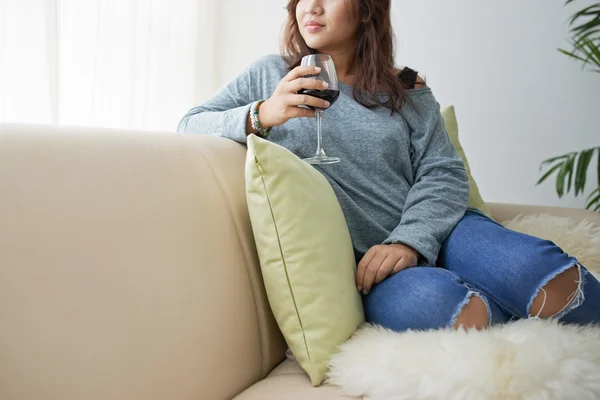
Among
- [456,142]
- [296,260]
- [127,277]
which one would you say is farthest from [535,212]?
[127,277]

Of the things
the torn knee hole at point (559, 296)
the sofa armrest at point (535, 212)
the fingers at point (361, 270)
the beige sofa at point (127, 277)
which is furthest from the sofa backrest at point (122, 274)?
the sofa armrest at point (535, 212)

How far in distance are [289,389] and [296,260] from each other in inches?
8.6

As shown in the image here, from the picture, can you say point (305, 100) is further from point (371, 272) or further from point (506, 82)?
point (506, 82)

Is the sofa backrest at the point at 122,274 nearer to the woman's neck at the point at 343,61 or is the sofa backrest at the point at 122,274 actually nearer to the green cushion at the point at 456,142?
the woman's neck at the point at 343,61

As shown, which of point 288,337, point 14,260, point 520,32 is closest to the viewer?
point 14,260

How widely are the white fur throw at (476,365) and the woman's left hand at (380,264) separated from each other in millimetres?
200

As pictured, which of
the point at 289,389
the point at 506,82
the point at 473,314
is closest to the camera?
the point at 289,389

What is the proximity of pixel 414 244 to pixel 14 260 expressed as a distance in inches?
33.4

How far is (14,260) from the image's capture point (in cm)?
75

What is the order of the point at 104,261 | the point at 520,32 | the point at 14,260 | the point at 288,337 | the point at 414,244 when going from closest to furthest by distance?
the point at 14,260, the point at 104,261, the point at 288,337, the point at 414,244, the point at 520,32

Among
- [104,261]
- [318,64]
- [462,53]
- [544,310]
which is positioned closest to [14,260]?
[104,261]

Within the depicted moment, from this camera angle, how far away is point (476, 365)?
894mm

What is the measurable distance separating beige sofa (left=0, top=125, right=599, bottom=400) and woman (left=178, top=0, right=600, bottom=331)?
26 cm

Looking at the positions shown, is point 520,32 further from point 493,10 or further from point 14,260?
point 14,260
